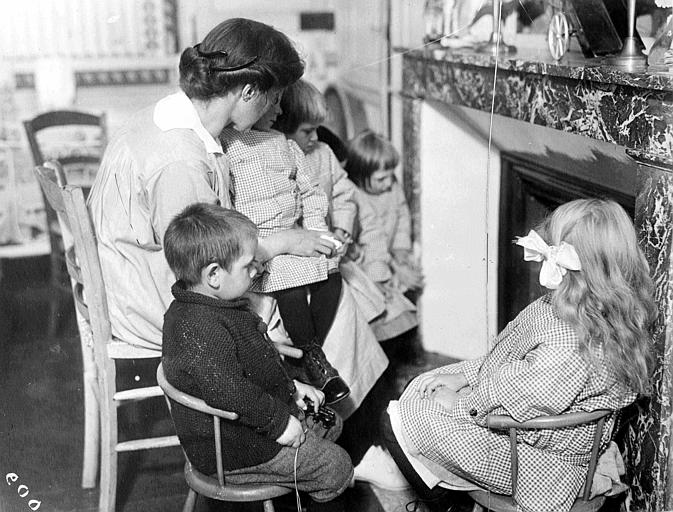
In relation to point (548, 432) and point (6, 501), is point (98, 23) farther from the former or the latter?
point (548, 432)

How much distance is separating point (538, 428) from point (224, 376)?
59cm

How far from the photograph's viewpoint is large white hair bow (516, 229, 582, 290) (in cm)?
158

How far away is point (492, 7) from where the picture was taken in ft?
8.21

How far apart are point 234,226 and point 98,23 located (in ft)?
3.68

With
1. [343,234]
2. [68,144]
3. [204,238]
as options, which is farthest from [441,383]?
[68,144]

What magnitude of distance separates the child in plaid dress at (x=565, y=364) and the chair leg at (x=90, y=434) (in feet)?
2.78

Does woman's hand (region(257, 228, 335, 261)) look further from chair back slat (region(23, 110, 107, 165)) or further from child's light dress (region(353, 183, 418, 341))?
chair back slat (region(23, 110, 107, 165))

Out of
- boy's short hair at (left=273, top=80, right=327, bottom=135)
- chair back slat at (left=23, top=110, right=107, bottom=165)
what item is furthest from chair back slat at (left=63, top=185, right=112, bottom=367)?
chair back slat at (left=23, top=110, right=107, bottom=165)

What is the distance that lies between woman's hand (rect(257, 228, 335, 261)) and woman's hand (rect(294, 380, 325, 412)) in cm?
31

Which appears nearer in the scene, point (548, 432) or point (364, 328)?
point (548, 432)

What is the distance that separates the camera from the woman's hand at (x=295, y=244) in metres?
1.94

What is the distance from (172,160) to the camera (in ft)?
5.75

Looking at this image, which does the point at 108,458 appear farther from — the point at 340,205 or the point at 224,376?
the point at 340,205

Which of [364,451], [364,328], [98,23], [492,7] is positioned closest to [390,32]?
[492,7]
